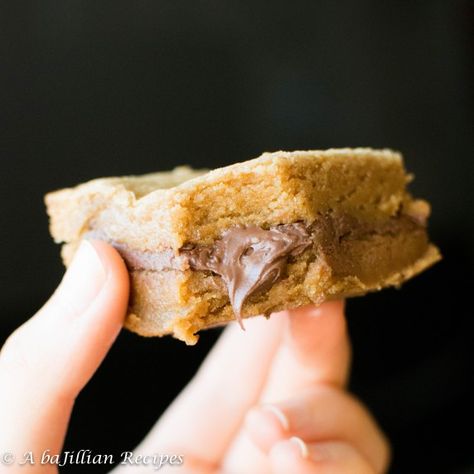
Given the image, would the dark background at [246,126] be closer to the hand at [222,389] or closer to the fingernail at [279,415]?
the hand at [222,389]

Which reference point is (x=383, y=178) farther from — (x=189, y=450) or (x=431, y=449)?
(x=431, y=449)

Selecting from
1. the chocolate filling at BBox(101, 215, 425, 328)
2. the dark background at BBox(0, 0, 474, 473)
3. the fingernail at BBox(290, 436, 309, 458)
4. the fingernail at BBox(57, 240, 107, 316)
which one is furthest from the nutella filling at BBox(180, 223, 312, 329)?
the dark background at BBox(0, 0, 474, 473)

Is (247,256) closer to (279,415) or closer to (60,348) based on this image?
(60,348)

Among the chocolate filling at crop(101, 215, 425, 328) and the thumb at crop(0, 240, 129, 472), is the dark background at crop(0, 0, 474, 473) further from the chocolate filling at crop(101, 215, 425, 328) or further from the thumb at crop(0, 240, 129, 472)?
the chocolate filling at crop(101, 215, 425, 328)

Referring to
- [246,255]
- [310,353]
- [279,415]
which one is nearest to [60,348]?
[246,255]

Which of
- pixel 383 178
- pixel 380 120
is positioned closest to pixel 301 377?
pixel 383 178

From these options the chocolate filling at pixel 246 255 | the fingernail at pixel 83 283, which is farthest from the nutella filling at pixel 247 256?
the fingernail at pixel 83 283
